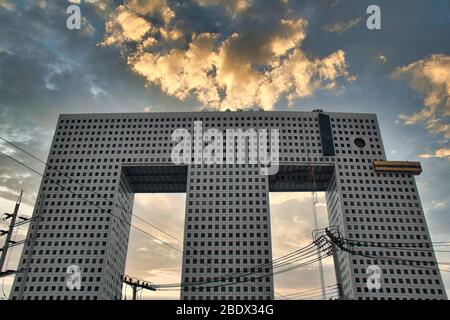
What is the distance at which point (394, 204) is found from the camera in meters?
101

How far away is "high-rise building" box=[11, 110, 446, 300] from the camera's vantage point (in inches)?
3632

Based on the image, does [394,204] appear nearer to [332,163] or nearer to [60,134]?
[332,163]

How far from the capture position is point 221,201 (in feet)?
339

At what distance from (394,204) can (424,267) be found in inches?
725

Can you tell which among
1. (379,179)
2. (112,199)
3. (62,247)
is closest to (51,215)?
(62,247)
